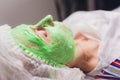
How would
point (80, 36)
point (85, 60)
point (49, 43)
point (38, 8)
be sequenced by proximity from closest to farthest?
point (49, 43), point (85, 60), point (80, 36), point (38, 8)

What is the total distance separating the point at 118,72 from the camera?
3.42ft

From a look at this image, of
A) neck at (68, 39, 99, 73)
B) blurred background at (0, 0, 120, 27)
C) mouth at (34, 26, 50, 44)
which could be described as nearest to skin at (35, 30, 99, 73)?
neck at (68, 39, 99, 73)

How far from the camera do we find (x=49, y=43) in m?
0.97

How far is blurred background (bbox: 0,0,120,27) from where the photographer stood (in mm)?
1524

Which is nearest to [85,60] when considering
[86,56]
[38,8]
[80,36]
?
[86,56]

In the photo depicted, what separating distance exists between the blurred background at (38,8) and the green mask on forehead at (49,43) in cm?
52

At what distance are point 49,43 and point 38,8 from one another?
2.58 feet

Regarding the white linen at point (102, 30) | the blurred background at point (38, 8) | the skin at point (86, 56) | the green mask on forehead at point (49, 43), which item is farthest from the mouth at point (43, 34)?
the blurred background at point (38, 8)

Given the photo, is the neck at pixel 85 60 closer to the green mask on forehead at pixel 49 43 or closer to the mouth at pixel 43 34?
the green mask on forehead at pixel 49 43

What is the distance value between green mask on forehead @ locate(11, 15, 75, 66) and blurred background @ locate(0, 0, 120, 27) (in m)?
0.52

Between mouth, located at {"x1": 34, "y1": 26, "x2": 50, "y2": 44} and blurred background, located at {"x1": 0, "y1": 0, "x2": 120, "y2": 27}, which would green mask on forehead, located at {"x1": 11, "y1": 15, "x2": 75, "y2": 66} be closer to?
mouth, located at {"x1": 34, "y1": 26, "x2": 50, "y2": 44}

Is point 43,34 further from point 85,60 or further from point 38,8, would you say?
point 38,8

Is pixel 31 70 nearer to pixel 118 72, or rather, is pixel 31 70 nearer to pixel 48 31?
pixel 48 31

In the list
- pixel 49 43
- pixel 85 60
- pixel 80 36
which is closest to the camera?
pixel 49 43
